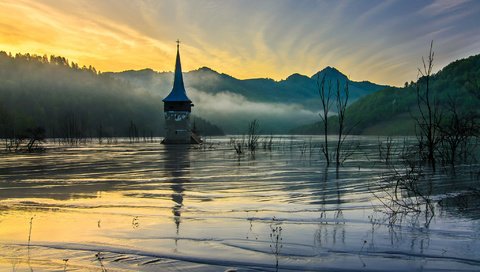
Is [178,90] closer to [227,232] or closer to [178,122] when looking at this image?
[178,122]

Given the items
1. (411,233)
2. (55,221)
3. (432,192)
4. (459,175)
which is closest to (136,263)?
(55,221)

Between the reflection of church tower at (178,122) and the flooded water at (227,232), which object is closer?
the flooded water at (227,232)

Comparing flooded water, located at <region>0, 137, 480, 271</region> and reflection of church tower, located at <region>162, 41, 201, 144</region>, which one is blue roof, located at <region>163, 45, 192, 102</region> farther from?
flooded water, located at <region>0, 137, 480, 271</region>

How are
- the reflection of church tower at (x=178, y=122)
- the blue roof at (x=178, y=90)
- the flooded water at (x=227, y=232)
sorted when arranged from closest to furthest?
1. the flooded water at (x=227, y=232)
2. the reflection of church tower at (x=178, y=122)
3. the blue roof at (x=178, y=90)

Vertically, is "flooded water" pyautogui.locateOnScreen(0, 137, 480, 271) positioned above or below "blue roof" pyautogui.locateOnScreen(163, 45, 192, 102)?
below

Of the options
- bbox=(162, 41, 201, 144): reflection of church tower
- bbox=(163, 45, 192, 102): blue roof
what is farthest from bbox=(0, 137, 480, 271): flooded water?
bbox=(163, 45, 192, 102): blue roof

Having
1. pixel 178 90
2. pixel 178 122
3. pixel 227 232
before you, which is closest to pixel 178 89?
pixel 178 90

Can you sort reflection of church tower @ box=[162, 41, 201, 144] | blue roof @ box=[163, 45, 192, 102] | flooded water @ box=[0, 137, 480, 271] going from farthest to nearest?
blue roof @ box=[163, 45, 192, 102]
reflection of church tower @ box=[162, 41, 201, 144]
flooded water @ box=[0, 137, 480, 271]

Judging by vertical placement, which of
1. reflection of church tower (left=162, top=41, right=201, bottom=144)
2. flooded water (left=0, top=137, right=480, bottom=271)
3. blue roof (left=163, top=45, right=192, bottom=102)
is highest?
blue roof (left=163, top=45, right=192, bottom=102)

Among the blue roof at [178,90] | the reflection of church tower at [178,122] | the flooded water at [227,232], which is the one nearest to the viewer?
the flooded water at [227,232]

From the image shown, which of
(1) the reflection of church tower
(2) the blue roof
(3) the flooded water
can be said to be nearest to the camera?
(3) the flooded water

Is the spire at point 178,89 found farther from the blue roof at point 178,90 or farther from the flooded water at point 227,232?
the flooded water at point 227,232

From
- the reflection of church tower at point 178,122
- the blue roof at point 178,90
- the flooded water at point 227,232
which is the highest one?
the blue roof at point 178,90

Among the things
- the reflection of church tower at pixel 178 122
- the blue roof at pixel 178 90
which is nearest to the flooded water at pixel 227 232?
the reflection of church tower at pixel 178 122
